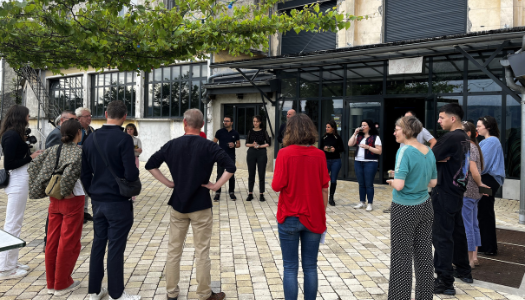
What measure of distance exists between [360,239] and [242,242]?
186 centimetres

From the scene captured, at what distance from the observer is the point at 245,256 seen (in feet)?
17.8

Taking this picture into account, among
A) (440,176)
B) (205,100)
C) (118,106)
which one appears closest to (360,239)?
(440,176)

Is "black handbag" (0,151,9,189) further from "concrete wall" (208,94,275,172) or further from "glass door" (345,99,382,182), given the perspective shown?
"concrete wall" (208,94,275,172)

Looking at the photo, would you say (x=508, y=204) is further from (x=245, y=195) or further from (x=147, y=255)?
(x=147, y=255)

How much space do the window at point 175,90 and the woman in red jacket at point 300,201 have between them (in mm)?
14142

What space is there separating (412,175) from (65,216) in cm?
346

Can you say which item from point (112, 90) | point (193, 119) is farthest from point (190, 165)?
point (112, 90)

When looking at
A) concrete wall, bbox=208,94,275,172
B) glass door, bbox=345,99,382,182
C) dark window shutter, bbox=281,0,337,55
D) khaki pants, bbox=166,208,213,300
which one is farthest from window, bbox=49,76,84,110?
khaki pants, bbox=166,208,213,300

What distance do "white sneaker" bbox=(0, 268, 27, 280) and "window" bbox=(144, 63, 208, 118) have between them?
1297 cm

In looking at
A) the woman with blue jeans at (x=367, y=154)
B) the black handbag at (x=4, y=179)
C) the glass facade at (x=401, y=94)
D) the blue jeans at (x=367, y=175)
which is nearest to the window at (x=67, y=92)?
the glass facade at (x=401, y=94)

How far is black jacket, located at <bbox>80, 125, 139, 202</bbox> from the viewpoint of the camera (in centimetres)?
377

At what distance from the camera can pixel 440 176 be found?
436cm

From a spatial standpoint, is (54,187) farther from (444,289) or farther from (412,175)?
(444,289)

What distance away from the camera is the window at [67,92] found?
2416cm
